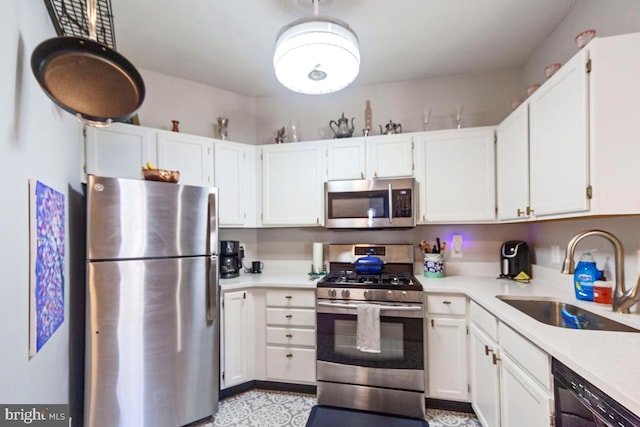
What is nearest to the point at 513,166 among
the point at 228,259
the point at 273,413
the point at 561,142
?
the point at 561,142

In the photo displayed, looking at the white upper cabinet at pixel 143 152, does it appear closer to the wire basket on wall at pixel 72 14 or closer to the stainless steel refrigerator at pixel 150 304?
the stainless steel refrigerator at pixel 150 304

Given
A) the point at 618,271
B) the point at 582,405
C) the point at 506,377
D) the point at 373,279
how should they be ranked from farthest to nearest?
the point at 373,279, the point at 506,377, the point at 618,271, the point at 582,405

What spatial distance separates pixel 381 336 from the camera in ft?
6.96

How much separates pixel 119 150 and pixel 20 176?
1219mm

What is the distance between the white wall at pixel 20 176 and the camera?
95 centimetres

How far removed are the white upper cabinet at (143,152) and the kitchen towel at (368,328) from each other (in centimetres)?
175

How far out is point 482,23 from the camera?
201 centimetres

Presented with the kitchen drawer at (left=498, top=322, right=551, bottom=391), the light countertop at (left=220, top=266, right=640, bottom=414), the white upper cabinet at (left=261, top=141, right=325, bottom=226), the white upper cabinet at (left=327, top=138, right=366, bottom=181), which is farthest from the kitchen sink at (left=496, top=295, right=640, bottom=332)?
the white upper cabinet at (left=261, top=141, right=325, bottom=226)

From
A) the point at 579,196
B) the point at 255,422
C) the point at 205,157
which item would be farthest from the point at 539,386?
the point at 205,157

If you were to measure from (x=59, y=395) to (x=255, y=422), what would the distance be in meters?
1.19

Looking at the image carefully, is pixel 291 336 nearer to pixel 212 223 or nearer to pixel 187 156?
pixel 212 223

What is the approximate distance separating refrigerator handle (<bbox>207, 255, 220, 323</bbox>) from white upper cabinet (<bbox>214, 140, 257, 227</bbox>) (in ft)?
1.85

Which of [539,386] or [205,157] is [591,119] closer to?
[539,386]

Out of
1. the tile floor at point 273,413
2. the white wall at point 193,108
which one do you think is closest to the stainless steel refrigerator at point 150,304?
the tile floor at point 273,413
